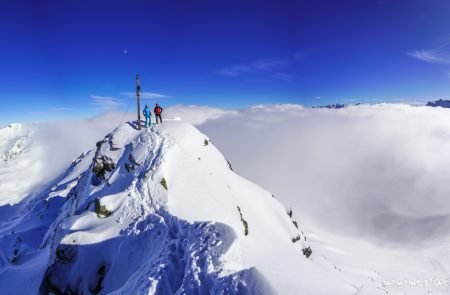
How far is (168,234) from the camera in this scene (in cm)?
1908

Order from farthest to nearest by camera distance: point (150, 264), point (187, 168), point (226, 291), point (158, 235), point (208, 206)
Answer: point (187, 168) < point (208, 206) < point (158, 235) < point (150, 264) < point (226, 291)

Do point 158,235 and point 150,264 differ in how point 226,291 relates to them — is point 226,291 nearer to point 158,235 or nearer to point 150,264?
point 150,264

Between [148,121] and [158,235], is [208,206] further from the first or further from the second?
[148,121]

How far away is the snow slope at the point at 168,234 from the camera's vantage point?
14.7 metres

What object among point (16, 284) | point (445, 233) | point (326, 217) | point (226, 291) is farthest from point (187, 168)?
point (326, 217)

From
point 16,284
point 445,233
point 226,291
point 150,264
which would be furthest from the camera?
point 445,233

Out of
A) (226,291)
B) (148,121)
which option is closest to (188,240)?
(226,291)

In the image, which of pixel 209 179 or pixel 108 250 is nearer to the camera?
pixel 108 250

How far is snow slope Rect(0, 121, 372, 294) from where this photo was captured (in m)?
14.7

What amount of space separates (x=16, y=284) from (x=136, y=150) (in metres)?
16.7

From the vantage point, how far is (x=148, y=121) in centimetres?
3494

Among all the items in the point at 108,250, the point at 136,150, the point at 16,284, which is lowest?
the point at 16,284

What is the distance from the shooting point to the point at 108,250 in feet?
68.0

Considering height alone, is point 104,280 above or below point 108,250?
below
